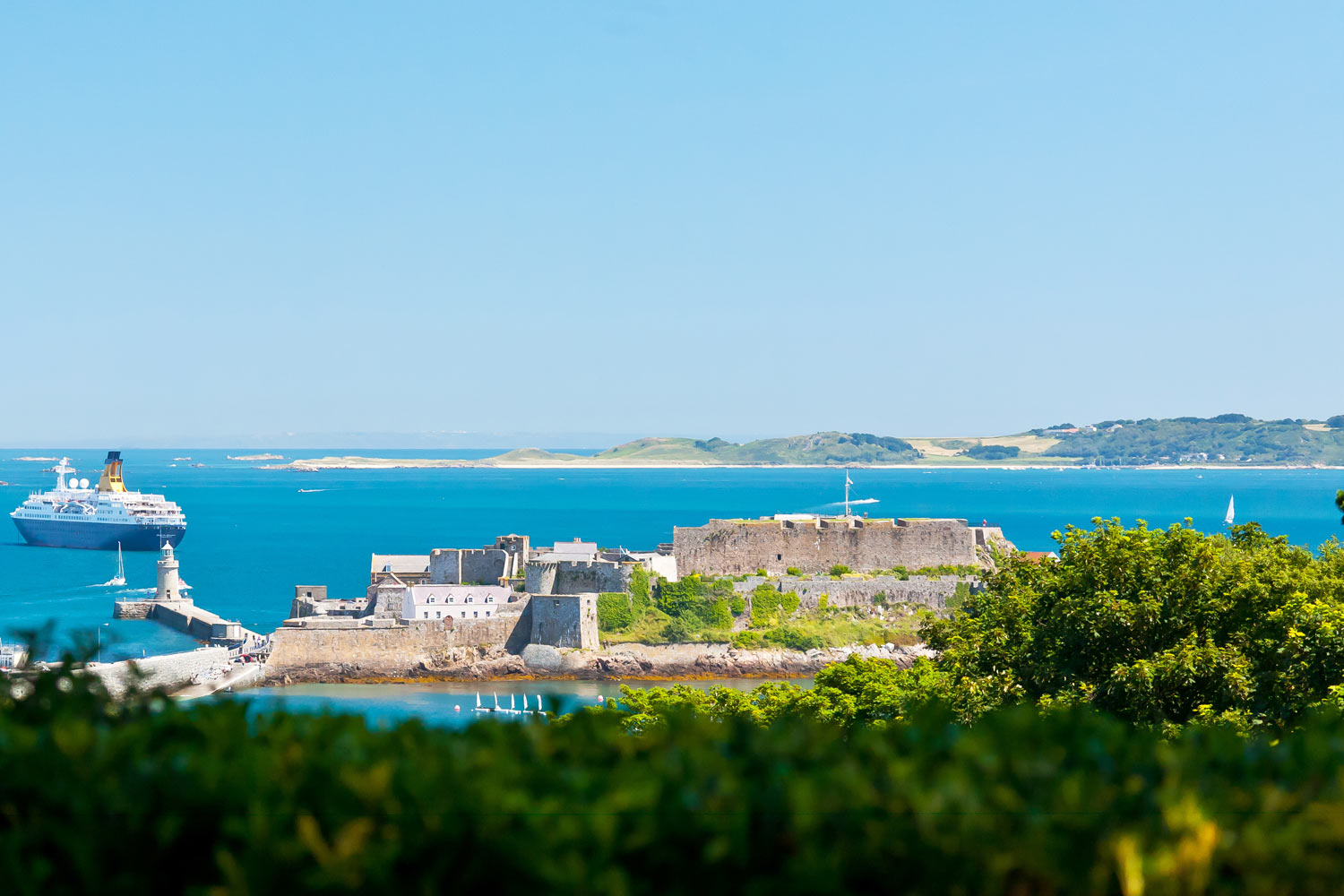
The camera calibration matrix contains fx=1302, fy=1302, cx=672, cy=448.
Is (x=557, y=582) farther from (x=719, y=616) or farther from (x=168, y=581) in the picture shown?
(x=168, y=581)

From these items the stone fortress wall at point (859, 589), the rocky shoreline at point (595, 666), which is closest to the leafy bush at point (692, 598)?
the stone fortress wall at point (859, 589)

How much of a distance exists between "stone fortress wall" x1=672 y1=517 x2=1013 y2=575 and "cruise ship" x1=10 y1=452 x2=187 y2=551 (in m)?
52.9

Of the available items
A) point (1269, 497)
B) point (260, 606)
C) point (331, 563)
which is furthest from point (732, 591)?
point (1269, 497)

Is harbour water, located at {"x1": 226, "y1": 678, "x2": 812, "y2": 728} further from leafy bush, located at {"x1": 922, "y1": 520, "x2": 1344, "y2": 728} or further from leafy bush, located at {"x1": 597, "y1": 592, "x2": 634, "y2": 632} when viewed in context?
leafy bush, located at {"x1": 922, "y1": 520, "x2": 1344, "y2": 728}

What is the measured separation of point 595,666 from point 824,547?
42.1 feet

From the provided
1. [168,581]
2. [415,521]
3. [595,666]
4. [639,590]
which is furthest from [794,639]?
[415,521]

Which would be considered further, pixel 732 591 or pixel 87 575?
pixel 87 575

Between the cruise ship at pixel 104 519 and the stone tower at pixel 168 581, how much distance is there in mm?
30560

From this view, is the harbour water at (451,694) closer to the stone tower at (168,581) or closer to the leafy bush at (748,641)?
the leafy bush at (748,641)

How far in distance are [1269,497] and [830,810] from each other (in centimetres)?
16843

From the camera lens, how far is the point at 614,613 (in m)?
45.0

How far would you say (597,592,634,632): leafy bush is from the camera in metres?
44.7

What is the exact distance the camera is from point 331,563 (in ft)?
263

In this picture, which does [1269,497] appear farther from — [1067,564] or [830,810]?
[830,810]
